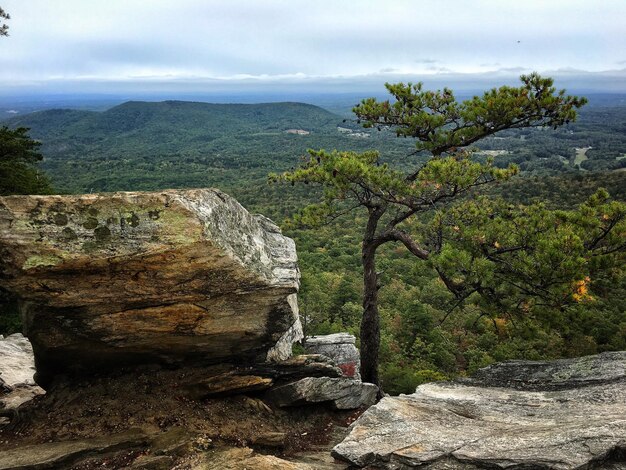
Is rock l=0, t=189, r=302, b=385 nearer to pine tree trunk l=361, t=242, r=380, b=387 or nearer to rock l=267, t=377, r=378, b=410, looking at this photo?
rock l=267, t=377, r=378, b=410

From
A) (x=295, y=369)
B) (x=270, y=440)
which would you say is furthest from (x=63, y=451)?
(x=295, y=369)

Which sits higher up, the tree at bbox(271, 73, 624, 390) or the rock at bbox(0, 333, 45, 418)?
the tree at bbox(271, 73, 624, 390)

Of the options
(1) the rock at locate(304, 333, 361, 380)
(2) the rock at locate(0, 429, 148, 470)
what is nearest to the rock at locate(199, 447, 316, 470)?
(2) the rock at locate(0, 429, 148, 470)

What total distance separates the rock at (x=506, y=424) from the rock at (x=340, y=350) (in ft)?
16.4

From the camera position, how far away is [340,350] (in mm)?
14492

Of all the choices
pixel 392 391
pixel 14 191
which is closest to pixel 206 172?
pixel 14 191

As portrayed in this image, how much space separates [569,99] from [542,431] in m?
6.69

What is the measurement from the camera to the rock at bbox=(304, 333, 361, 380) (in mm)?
13328

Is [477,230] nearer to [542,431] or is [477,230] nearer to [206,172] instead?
[542,431]

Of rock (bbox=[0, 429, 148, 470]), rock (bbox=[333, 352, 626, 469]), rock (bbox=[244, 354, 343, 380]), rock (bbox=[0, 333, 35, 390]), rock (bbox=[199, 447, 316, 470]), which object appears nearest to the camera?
rock (bbox=[333, 352, 626, 469])

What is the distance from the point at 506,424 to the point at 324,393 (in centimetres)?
350

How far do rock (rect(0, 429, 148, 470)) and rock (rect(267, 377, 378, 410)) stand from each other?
2670mm

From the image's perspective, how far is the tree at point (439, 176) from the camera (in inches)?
324

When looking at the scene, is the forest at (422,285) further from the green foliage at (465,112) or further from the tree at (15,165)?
the tree at (15,165)
